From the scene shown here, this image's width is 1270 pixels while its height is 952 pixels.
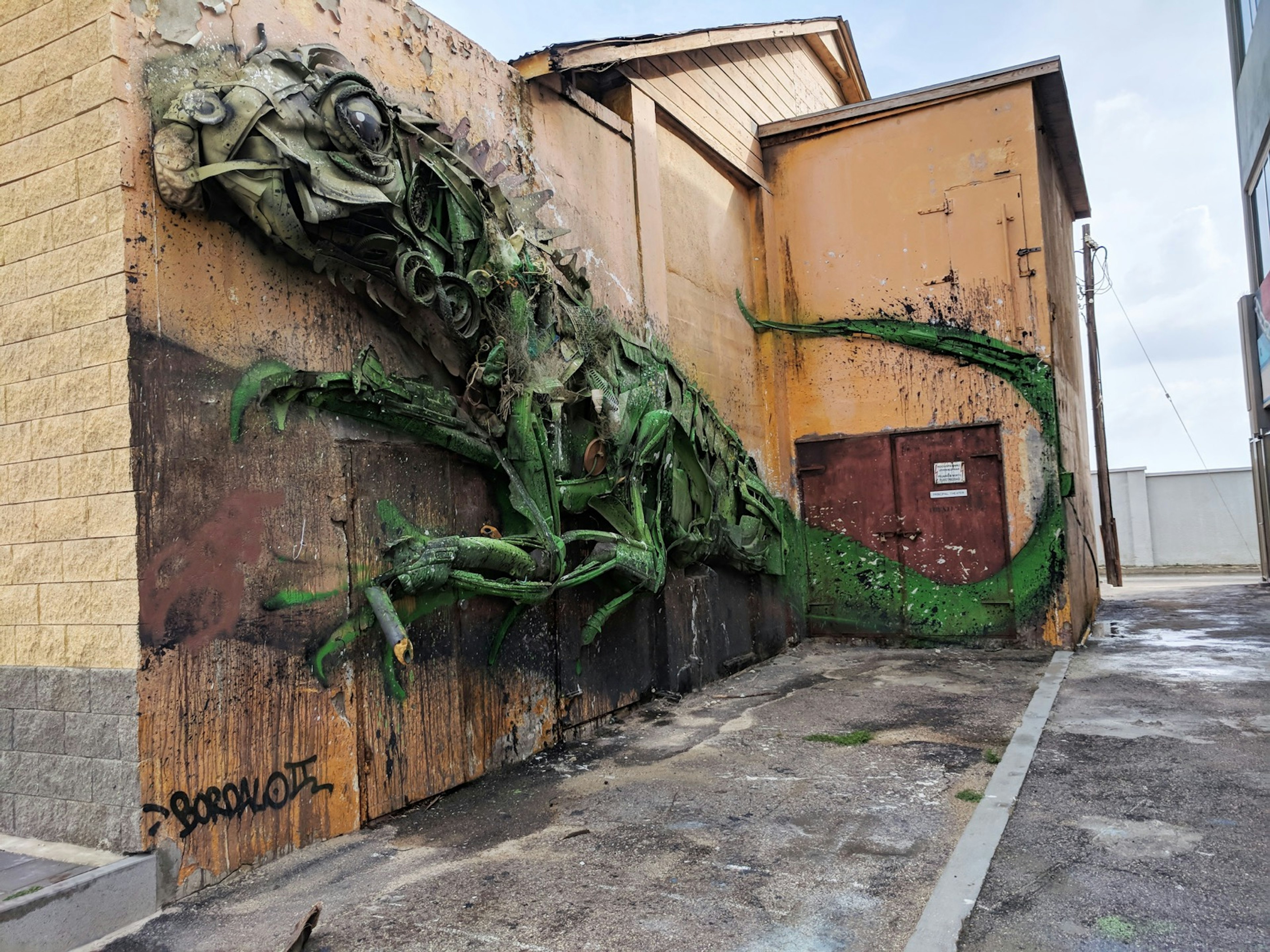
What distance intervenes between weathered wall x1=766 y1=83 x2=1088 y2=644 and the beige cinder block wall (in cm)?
783

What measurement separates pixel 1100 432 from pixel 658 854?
15.8m

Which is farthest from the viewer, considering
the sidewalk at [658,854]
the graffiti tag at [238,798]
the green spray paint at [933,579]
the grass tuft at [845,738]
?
the green spray paint at [933,579]

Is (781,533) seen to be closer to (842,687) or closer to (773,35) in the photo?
(842,687)

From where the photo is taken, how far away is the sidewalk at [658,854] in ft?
10.7

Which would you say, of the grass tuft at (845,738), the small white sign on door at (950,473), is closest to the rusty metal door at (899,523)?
the small white sign on door at (950,473)

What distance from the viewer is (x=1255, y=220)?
17.1 meters

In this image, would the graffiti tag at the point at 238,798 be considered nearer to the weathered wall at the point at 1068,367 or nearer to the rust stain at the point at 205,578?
the rust stain at the point at 205,578

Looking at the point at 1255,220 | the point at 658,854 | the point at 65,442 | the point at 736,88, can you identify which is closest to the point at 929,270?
the point at 736,88

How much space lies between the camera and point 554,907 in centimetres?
347

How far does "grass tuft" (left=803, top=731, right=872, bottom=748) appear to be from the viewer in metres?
5.84

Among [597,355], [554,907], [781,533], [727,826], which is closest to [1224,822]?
[727,826]

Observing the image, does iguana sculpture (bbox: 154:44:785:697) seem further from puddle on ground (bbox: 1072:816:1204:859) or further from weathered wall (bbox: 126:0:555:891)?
puddle on ground (bbox: 1072:816:1204:859)

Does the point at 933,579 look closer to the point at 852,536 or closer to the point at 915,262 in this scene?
the point at 852,536

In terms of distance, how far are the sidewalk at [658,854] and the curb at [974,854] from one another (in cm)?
8
